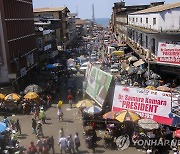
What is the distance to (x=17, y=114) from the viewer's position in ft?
101

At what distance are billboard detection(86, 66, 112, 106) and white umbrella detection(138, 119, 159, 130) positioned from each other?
5623 mm

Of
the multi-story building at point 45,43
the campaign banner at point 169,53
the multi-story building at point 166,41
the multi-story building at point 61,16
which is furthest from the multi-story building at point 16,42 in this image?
the multi-story building at point 61,16

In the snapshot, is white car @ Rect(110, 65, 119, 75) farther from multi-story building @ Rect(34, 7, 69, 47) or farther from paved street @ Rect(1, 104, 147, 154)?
multi-story building @ Rect(34, 7, 69, 47)

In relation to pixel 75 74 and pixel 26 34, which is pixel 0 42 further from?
pixel 75 74

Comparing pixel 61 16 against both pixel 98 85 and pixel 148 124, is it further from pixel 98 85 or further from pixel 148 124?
pixel 148 124

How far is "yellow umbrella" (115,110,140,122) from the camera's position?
71.4 ft

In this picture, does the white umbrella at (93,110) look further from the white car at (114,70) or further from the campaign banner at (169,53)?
the white car at (114,70)

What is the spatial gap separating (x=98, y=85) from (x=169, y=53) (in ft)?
30.5

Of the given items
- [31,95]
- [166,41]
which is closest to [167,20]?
[166,41]

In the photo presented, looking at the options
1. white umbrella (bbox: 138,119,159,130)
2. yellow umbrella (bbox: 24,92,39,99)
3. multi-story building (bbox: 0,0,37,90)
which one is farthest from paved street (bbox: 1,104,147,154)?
multi-story building (bbox: 0,0,37,90)

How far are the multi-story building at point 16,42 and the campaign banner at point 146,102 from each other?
1705 cm

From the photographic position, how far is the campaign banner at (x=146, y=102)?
22.4m

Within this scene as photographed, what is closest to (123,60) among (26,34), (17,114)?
(26,34)

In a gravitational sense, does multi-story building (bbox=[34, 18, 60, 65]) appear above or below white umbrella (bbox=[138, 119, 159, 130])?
above
